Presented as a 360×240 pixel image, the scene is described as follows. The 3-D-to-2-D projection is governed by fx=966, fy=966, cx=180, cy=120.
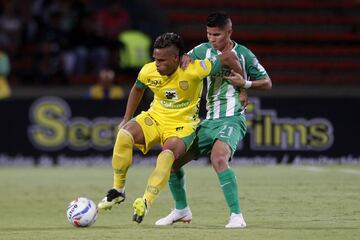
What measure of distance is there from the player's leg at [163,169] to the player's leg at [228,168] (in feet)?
1.04

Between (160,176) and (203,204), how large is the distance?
9.07 ft

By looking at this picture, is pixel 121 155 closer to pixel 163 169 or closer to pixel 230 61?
pixel 163 169

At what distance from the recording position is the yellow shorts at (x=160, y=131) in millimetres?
8555

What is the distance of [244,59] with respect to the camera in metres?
8.91

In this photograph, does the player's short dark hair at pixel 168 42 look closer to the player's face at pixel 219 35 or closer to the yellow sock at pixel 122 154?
the player's face at pixel 219 35

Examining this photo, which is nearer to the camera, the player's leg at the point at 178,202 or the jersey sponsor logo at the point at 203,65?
the jersey sponsor logo at the point at 203,65

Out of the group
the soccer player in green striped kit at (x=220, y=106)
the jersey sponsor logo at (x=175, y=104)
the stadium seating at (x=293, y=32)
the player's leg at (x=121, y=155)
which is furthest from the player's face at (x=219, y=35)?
the stadium seating at (x=293, y=32)

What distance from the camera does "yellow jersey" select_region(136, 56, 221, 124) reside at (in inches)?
338

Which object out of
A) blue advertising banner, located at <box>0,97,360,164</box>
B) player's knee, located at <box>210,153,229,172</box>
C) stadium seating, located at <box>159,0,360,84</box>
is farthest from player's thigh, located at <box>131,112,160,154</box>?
stadium seating, located at <box>159,0,360,84</box>

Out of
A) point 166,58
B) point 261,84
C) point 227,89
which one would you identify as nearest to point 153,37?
point 227,89

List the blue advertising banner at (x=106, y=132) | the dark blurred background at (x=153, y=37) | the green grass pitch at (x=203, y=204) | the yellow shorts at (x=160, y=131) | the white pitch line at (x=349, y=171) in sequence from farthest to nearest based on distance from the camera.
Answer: the dark blurred background at (x=153, y=37) < the blue advertising banner at (x=106, y=132) < the white pitch line at (x=349, y=171) < the yellow shorts at (x=160, y=131) < the green grass pitch at (x=203, y=204)

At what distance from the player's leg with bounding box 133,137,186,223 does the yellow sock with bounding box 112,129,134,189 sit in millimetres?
298

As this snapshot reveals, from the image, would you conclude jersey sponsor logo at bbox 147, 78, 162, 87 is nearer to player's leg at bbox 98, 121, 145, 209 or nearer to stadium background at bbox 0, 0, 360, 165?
player's leg at bbox 98, 121, 145, 209

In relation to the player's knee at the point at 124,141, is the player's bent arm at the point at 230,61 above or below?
above
